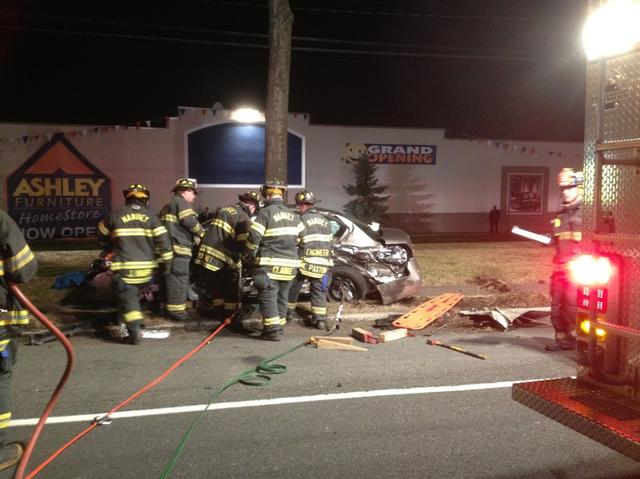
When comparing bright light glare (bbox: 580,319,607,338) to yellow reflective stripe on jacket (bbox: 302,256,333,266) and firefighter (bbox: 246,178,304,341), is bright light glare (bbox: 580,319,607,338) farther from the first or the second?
yellow reflective stripe on jacket (bbox: 302,256,333,266)

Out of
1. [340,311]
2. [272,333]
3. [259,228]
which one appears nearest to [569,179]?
[340,311]

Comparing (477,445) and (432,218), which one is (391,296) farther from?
(432,218)

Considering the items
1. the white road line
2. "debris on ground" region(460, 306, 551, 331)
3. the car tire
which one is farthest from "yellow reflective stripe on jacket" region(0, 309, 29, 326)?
"debris on ground" region(460, 306, 551, 331)

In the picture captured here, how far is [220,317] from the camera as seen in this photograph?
25.1 ft

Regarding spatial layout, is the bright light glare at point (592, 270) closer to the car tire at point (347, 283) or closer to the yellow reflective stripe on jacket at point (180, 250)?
the car tire at point (347, 283)

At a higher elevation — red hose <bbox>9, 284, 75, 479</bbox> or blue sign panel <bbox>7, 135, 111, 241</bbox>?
blue sign panel <bbox>7, 135, 111, 241</bbox>

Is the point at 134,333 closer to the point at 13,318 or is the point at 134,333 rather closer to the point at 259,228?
the point at 259,228

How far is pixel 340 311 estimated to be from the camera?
25.1 feet

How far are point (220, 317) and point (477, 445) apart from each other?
461 centimetres

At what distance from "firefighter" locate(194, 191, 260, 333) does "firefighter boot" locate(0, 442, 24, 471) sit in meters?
3.67

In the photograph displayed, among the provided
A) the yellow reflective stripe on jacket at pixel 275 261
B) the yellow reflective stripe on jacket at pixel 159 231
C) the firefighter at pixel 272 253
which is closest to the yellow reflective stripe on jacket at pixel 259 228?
the firefighter at pixel 272 253

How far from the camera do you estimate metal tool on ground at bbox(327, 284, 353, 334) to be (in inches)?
290

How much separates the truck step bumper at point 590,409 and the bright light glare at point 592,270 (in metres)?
0.64

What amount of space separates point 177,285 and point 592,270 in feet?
18.3
